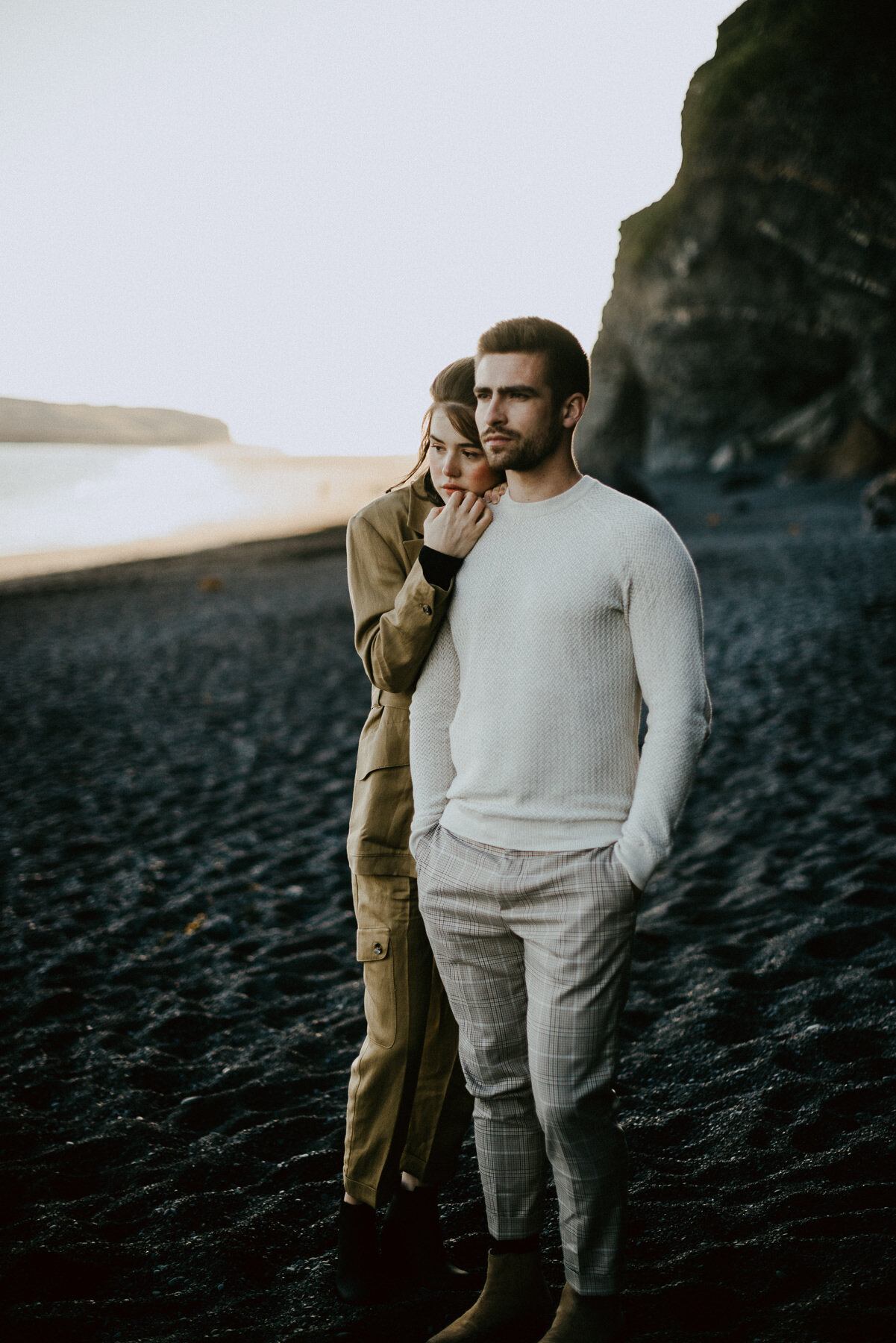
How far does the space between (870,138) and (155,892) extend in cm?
3058

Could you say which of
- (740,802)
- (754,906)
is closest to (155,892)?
(754,906)

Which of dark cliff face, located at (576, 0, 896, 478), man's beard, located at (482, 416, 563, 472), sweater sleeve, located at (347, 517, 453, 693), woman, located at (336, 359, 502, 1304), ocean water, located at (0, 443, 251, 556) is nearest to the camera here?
man's beard, located at (482, 416, 563, 472)

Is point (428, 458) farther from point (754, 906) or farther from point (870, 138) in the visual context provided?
point (870, 138)

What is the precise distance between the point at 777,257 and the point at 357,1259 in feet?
127

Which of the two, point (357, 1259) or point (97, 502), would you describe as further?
point (97, 502)

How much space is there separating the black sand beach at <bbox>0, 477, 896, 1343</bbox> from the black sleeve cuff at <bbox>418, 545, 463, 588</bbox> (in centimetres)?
190

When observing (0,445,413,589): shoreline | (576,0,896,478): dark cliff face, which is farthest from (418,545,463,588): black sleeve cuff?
(576,0,896,478): dark cliff face

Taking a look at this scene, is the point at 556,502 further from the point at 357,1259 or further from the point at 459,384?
the point at 357,1259

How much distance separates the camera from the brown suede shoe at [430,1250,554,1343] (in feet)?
6.93

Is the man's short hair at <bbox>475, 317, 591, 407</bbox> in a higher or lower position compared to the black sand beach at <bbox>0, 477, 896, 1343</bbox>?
higher

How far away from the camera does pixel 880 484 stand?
56.7 feet

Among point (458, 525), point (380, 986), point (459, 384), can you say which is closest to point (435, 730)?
point (458, 525)

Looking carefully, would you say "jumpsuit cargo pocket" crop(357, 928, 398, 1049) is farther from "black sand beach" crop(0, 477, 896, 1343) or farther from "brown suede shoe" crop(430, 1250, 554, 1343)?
"black sand beach" crop(0, 477, 896, 1343)

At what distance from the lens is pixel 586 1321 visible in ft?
6.47
